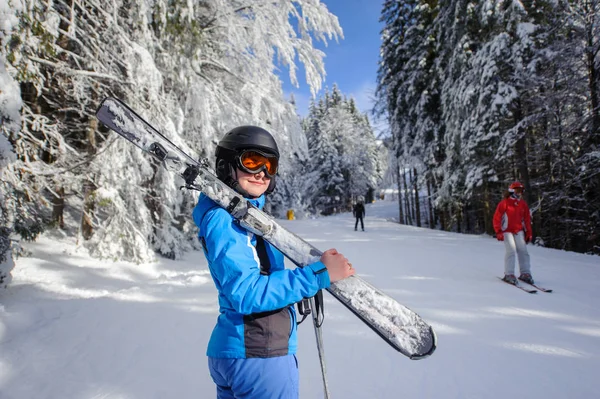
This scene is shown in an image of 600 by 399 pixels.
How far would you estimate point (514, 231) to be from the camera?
19.1 ft

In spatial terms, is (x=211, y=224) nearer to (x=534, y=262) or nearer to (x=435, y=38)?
(x=534, y=262)

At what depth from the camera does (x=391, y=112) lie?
20828 millimetres

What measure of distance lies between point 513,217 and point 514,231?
0.28m

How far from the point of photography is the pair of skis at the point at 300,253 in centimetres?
160

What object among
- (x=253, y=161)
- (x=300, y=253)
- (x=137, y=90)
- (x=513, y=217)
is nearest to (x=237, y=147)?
(x=253, y=161)

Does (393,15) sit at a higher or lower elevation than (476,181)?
higher

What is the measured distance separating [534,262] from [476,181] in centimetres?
664

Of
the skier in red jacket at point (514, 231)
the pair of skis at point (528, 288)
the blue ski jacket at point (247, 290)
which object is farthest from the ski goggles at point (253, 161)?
the skier in red jacket at point (514, 231)

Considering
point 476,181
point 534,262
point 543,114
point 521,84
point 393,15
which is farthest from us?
point 393,15

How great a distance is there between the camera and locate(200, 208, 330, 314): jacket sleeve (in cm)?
132

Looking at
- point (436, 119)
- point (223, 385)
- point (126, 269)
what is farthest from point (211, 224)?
point (436, 119)

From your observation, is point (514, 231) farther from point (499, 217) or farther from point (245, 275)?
point (245, 275)

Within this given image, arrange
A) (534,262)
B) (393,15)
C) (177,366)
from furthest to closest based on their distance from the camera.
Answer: (393,15)
(534,262)
(177,366)

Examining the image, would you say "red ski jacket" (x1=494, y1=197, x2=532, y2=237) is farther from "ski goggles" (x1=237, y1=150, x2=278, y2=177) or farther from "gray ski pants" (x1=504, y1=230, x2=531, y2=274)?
"ski goggles" (x1=237, y1=150, x2=278, y2=177)
